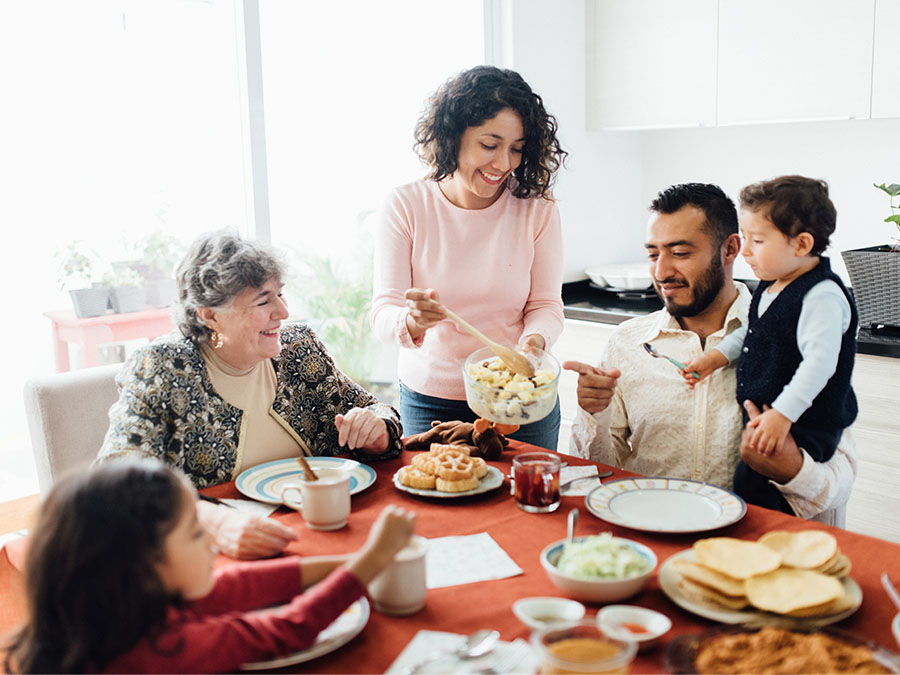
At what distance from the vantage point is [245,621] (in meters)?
1.06

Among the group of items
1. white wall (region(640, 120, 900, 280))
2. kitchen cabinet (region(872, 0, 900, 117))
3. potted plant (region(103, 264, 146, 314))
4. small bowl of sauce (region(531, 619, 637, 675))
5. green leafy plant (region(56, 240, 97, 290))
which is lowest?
Result: small bowl of sauce (region(531, 619, 637, 675))

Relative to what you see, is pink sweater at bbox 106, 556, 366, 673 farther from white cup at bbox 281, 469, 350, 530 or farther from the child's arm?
the child's arm

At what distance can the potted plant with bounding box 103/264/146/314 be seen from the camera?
2779 mm

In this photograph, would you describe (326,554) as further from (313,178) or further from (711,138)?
(711,138)

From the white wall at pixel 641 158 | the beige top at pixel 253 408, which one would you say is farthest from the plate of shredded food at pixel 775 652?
the white wall at pixel 641 158

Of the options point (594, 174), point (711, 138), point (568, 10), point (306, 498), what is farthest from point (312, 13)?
point (306, 498)

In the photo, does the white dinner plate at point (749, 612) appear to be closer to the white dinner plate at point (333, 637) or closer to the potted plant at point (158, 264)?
the white dinner plate at point (333, 637)

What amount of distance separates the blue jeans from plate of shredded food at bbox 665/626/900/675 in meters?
1.21

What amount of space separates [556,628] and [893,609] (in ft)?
1.78

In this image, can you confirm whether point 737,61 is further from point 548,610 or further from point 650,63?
point 548,610

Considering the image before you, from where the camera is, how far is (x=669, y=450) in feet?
6.42

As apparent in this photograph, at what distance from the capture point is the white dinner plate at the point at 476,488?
1622 mm

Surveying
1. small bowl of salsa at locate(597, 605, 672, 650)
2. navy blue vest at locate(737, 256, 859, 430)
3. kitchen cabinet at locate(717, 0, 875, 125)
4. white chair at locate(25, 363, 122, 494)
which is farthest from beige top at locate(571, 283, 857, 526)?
kitchen cabinet at locate(717, 0, 875, 125)

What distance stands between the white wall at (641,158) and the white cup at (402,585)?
8.64 feet
